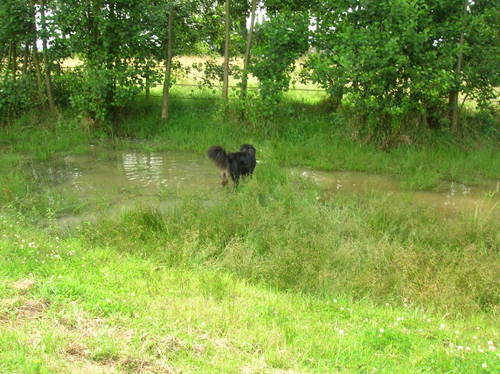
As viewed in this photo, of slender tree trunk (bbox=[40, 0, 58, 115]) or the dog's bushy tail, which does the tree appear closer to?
slender tree trunk (bbox=[40, 0, 58, 115])

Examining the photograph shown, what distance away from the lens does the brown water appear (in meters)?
9.22

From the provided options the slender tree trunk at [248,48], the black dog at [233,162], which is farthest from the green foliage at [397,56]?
the black dog at [233,162]

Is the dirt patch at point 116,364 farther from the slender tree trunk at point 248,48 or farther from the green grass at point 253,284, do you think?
the slender tree trunk at point 248,48

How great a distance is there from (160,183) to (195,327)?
21.2 feet

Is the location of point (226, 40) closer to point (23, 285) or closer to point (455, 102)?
point (455, 102)

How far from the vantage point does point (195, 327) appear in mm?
4246

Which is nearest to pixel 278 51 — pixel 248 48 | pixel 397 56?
pixel 248 48

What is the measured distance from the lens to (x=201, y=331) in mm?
4180

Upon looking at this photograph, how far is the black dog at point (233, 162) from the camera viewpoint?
9328 mm

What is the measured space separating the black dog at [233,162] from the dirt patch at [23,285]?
16.3 ft

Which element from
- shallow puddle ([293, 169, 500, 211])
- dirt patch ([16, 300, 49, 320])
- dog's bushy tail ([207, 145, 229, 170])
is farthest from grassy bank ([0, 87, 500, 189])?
dirt patch ([16, 300, 49, 320])

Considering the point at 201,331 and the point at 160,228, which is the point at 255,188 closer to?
the point at 160,228

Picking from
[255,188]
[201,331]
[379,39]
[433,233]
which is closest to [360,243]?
[433,233]

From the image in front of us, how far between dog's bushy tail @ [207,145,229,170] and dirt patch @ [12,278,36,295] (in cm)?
494
